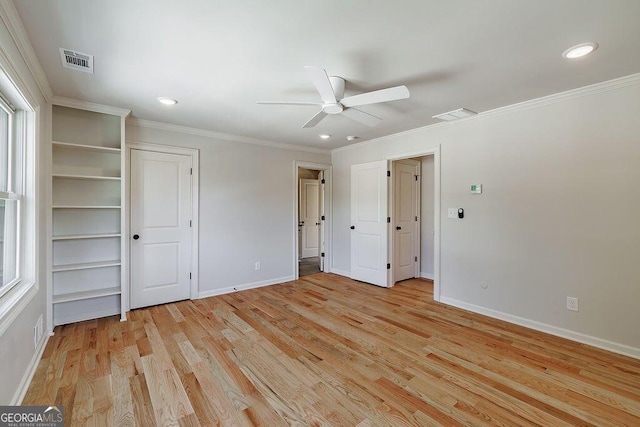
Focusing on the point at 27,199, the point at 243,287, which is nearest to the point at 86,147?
the point at 27,199

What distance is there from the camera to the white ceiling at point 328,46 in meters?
1.58

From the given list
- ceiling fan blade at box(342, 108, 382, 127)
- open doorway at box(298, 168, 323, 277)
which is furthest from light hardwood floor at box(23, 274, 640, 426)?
open doorway at box(298, 168, 323, 277)

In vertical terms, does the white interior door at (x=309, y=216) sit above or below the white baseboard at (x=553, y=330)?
above

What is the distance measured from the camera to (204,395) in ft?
6.41

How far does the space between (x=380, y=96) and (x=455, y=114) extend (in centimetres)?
162

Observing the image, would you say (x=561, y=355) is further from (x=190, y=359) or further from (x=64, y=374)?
(x=64, y=374)

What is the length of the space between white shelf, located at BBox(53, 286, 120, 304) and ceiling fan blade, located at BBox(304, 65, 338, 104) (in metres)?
3.14

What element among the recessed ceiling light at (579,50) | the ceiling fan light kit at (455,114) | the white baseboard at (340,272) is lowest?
the white baseboard at (340,272)

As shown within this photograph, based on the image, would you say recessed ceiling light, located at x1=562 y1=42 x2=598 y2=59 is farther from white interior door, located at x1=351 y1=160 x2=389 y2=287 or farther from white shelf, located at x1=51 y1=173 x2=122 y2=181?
white shelf, located at x1=51 y1=173 x2=122 y2=181

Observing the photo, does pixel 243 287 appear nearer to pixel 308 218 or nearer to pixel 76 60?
pixel 308 218

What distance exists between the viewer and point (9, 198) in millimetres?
1939

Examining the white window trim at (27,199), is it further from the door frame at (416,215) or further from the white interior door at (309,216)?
the white interior door at (309,216)

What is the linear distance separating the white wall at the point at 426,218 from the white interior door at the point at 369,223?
1.12 m

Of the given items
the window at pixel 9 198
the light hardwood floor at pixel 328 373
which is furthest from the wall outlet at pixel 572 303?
the window at pixel 9 198
